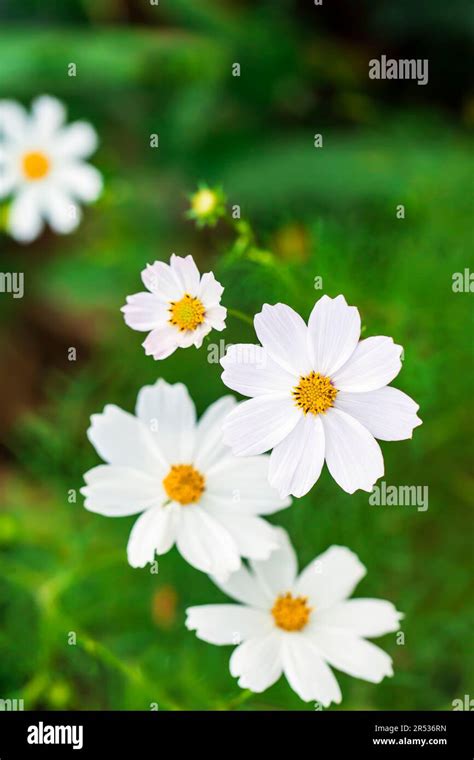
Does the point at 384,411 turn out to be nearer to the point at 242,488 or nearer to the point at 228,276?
the point at 242,488

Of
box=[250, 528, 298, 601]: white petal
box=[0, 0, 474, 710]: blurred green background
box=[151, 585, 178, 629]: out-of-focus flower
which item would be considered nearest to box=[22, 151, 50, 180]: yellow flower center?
box=[0, 0, 474, 710]: blurred green background

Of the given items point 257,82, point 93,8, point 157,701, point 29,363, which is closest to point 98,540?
point 157,701

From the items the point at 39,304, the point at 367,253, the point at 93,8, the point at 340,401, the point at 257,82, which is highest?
the point at 93,8

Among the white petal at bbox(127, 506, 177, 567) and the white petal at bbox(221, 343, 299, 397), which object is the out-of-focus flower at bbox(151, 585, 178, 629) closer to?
the white petal at bbox(127, 506, 177, 567)

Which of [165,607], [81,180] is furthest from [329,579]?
[81,180]

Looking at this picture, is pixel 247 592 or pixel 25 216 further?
pixel 25 216

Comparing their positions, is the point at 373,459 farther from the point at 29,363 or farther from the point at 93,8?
the point at 93,8
